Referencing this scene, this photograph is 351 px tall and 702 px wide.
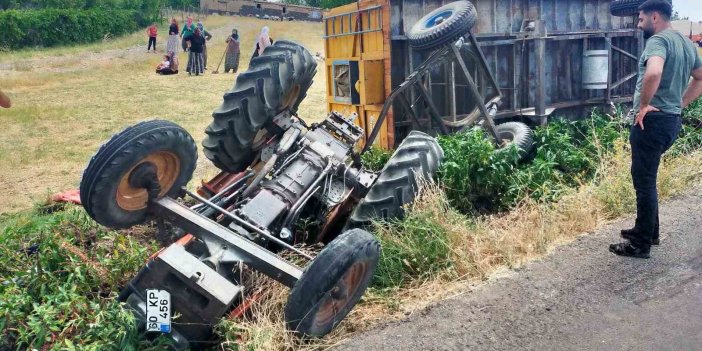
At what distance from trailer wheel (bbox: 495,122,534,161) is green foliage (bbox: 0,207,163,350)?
4433 mm

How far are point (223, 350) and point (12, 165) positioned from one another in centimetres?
814

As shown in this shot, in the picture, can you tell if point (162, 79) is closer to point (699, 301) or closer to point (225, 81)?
point (225, 81)

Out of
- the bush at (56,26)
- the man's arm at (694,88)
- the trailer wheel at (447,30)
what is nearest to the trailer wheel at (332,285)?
the man's arm at (694,88)

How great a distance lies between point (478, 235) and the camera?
4824 mm

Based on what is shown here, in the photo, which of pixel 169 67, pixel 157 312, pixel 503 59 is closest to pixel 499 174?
pixel 503 59

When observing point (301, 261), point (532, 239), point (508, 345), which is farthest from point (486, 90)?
point (508, 345)

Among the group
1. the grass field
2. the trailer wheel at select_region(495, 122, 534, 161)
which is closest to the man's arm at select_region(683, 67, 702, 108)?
the trailer wheel at select_region(495, 122, 534, 161)

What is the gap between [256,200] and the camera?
4.85 meters

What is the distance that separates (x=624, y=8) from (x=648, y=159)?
5866 millimetres

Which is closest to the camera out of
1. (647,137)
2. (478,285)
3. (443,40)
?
(478,285)

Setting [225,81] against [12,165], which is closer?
[12,165]

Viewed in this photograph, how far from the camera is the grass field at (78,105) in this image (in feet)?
31.9

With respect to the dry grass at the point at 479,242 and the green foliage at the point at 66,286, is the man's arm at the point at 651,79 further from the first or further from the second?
the green foliage at the point at 66,286

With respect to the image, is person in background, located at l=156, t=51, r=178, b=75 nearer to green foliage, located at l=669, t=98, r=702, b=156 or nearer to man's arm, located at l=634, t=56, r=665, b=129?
green foliage, located at l=669, t=98, r=702, b=156
